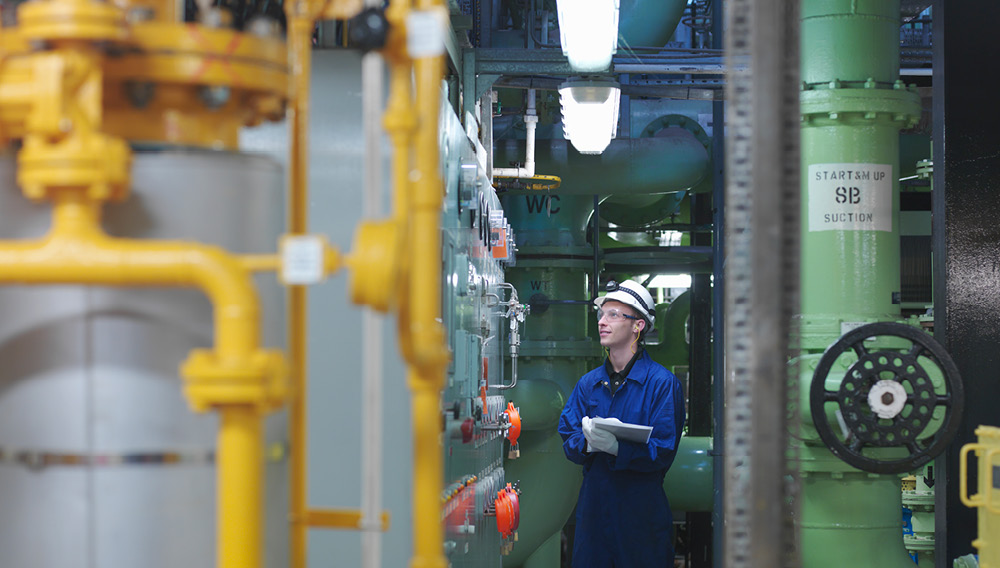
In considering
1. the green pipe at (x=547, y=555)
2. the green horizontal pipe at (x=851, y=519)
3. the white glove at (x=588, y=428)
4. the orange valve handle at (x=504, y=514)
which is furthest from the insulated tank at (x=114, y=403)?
the green pipe at (x=547, y=555)

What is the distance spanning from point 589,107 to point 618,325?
3.72 feet

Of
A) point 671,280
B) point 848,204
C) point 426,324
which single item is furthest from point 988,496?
point 671,280

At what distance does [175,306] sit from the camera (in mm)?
1982

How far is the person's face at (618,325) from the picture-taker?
16.9ft

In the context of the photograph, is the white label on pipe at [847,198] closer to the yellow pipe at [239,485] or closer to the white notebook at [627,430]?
the white notebook at [627,430]

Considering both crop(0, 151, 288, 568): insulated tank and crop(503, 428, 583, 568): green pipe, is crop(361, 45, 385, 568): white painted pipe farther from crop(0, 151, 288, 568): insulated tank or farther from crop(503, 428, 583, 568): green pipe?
crop(503, 428, 583, 568): green pipe

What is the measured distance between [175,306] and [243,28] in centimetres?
83

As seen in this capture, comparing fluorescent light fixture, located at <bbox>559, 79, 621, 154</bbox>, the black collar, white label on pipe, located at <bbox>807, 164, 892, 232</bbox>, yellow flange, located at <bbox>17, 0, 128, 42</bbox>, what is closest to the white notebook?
the black collar

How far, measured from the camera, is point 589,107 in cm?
539

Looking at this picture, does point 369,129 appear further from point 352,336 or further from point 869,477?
point 869,477

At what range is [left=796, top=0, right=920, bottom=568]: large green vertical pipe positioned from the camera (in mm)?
4133

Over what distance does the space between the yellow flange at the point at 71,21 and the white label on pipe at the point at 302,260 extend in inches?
18.6

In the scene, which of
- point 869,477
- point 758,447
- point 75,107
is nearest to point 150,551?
point 75,107

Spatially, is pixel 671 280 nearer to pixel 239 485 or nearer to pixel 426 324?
pixel 426 324
